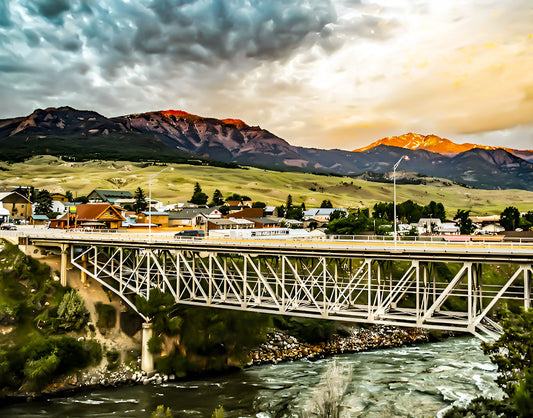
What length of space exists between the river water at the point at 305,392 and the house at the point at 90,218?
1567 inches

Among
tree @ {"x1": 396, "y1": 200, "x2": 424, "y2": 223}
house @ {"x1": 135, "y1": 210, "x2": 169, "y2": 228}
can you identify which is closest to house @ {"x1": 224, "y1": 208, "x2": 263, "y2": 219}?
house @ {"x1": 135, "y1": 210, "x2": 169, "y2": 228}

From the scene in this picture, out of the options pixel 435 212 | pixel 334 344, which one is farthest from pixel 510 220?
pixel 334 344

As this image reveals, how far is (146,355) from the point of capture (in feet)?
146

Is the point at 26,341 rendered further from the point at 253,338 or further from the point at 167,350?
the point at 253,338

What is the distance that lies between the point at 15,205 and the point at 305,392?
4363 inches

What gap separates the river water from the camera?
36.0 metres

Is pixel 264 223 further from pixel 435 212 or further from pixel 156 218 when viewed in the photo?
pixel 435 212

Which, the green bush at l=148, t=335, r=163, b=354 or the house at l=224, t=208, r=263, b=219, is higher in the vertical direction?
the house at l=224, t=208, r=263, b=219

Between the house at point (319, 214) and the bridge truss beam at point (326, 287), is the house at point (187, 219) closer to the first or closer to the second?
the bridge truss beam at point (326, 287)

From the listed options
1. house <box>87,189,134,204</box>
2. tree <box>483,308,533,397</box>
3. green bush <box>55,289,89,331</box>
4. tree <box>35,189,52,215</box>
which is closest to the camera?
tree <box>483,308,533,397</box>

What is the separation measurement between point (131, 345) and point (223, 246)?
56.9ft

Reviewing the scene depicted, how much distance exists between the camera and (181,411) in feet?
120

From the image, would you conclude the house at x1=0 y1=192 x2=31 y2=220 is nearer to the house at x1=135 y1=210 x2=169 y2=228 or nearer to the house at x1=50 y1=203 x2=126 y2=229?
the house at x1=135 y1=210 x2=169 y2=228

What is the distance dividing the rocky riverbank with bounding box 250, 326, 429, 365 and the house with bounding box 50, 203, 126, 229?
38.2m
